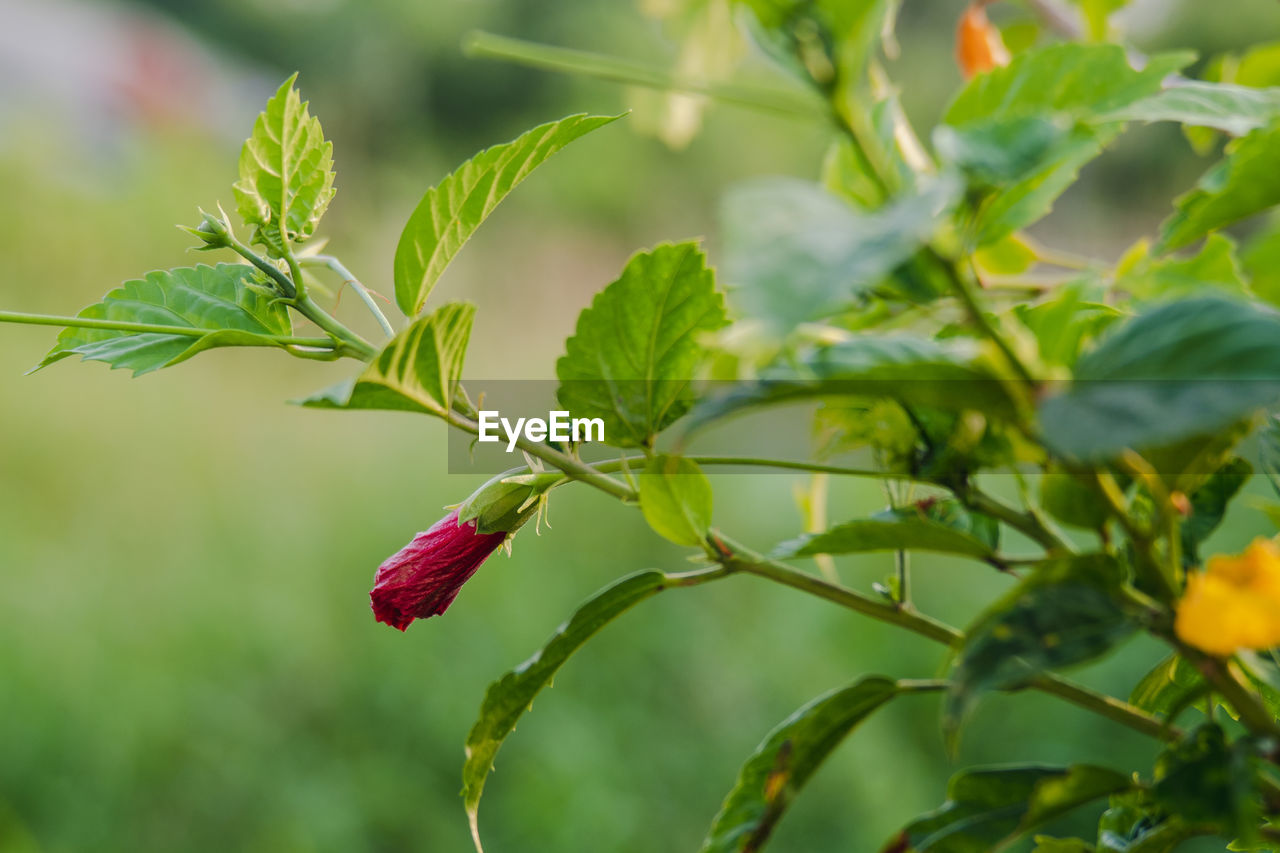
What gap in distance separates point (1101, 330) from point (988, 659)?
0.07m

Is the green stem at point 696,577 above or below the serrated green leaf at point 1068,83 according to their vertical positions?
below

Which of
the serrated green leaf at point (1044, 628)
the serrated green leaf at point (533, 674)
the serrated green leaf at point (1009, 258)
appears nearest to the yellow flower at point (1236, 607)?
the serrated green leaf at point (1044, 628)

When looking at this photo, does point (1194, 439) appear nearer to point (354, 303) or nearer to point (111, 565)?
point (111, 565)

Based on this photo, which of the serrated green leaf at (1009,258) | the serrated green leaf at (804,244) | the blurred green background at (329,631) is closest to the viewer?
the serrated green leaf at (804,244)

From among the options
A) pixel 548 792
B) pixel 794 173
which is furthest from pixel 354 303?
pixel 794 173

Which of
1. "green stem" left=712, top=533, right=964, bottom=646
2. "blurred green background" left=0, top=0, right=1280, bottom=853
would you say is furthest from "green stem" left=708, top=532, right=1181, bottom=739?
"blurred green background" left=0, top=0, right=1280, bottom=853

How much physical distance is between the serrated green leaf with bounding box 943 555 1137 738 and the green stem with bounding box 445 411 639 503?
0.26 feet

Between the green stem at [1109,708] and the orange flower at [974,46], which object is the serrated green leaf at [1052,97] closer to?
the green stem at [1109,708]

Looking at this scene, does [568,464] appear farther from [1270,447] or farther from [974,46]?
[974,46]

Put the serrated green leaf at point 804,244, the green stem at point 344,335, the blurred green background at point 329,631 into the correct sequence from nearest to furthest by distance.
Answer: the serrated green leaf at point 804,244
the green stem at point 344,335
the blurred green background at point 329,631

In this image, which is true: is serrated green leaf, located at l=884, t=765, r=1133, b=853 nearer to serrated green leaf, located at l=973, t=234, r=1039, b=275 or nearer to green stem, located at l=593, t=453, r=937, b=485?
green stem, located at l=593, t=453, r=937, b=485

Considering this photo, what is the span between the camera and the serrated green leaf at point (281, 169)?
22 cm

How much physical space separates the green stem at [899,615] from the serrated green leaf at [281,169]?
0.12 meters

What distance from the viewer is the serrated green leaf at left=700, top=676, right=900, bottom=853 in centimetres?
22
